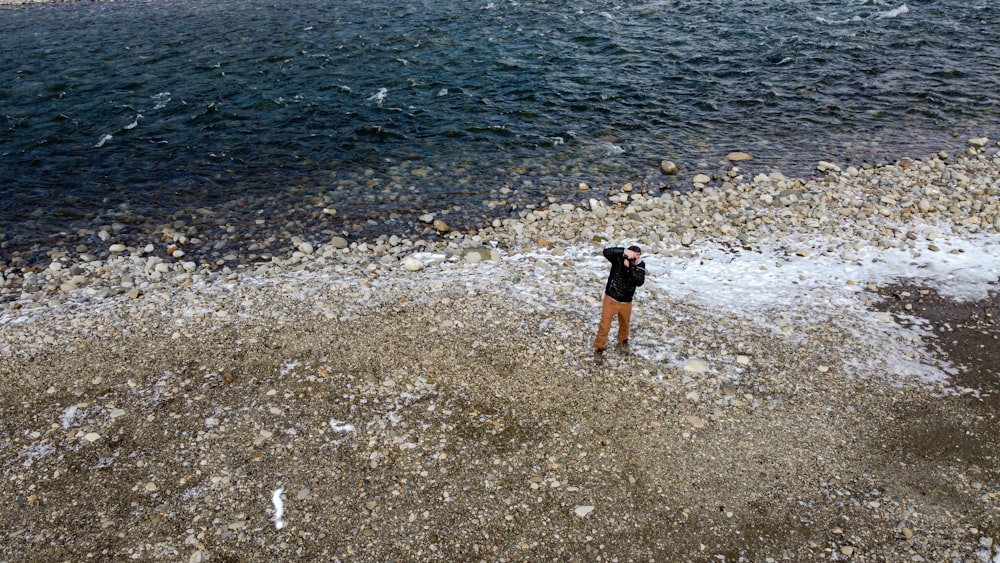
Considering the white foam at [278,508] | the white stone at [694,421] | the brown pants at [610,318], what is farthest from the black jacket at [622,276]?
the white foam at [278,508]

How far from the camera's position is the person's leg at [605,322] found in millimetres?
12188

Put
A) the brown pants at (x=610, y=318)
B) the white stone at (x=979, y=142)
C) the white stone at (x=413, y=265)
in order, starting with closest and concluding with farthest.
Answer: the brown pants at (x=610, y=318)
the white stone at (x=413, y=265)
the white stone at (x=979, y=142)

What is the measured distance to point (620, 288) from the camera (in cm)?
1206

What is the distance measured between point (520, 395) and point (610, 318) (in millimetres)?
2272

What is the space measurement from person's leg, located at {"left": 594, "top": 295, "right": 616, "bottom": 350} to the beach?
16.1 inches

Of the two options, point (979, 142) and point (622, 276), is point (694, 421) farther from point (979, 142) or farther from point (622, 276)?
point (979, 142)

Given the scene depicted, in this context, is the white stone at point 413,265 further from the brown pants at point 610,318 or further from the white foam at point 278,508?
the white foam at point 278,508

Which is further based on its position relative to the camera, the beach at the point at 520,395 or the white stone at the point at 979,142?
the white stone at the point at 979,142

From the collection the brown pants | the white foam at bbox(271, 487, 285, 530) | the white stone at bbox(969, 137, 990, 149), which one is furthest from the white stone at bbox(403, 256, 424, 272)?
the white stone at bbox(969, 137, 990, 149)

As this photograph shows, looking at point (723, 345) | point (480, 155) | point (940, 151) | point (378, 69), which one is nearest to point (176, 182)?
point (480, 155)

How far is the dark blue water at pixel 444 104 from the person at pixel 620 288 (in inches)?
279

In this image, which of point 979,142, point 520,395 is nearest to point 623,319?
point 520,395

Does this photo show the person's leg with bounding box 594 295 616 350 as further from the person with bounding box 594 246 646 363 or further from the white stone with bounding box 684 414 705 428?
the white stone with bounding box 684 414 705 428

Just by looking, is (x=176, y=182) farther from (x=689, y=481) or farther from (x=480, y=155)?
(x=689, y=481)
